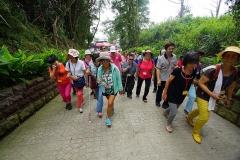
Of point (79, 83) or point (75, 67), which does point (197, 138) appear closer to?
point (79, 83)

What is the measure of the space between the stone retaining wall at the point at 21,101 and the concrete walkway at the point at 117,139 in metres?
0.19

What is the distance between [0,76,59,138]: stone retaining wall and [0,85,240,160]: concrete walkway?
19 cm

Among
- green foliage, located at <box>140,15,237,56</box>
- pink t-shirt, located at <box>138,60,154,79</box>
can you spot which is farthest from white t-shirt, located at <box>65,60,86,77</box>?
green foliage, located at <box>140,15,237,56</box>

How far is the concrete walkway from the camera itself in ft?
7.63

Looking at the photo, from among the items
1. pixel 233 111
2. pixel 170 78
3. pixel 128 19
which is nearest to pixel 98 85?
pixel 170 78

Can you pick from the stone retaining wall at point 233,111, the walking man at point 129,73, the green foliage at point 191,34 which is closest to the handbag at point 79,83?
the walking man at point 129,73

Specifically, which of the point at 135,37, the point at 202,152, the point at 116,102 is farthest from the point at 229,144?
the point at 135,37

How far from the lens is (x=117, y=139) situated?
268cm

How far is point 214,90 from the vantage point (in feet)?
7.79

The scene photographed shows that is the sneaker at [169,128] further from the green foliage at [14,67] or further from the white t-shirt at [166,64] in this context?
the green foliage at [14,67]

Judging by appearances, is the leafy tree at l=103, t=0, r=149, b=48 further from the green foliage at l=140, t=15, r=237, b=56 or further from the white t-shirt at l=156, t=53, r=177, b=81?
the white t-shirt at l=156, t=53, r=177, b=81

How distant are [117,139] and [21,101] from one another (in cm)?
254

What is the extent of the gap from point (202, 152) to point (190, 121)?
0.90 meters

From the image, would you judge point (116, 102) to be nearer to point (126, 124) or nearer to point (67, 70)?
point (126, 124)
